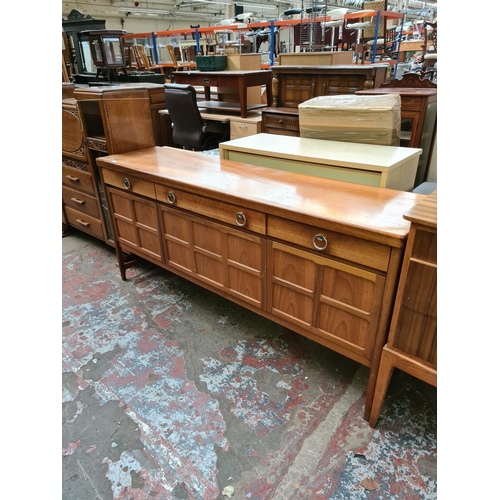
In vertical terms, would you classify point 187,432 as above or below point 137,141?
below

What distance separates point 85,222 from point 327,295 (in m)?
2.09

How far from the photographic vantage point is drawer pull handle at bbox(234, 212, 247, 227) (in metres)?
1.40

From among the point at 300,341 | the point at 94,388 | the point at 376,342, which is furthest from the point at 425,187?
the point at 94,388

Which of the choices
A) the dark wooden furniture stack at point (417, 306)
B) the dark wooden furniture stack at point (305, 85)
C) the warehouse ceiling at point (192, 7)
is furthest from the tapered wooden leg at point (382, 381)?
the warehouse ceiling at point (192, 7)

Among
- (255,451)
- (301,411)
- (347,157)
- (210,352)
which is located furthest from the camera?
(210,352)

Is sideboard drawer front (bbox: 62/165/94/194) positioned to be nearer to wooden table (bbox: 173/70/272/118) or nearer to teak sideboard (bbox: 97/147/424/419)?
teak sideboard (bbox: 97/147/424/419)

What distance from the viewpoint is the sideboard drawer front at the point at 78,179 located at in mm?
2395

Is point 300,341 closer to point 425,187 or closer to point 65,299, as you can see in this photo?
point 425,187

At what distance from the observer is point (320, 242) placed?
1.21 meters

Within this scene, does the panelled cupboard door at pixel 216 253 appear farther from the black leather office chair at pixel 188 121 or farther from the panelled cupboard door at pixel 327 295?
the black leather office chair at pixel 188 121

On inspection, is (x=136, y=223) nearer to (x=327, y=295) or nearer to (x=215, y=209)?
(x=215, y=209)

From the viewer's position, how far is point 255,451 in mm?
1260

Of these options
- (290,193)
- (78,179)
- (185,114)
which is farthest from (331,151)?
(185,114)

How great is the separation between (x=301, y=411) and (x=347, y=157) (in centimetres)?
109
